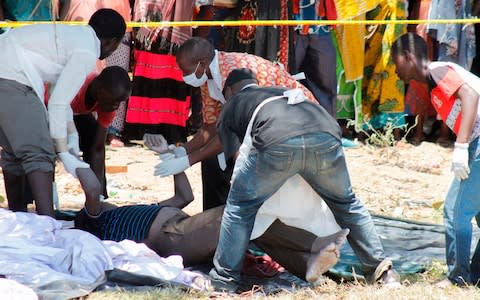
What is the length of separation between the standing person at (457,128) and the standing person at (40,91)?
1.71 meters

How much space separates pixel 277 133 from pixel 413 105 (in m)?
5.06

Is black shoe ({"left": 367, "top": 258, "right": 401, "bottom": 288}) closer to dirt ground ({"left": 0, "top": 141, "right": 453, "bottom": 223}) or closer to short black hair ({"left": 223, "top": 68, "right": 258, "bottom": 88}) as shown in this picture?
short black hair ({"left": 223, "top": 68, "right": 258, "bottom": 88})

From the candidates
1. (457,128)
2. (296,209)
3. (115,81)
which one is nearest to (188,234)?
(296,209)

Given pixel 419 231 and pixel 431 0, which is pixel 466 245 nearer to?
pixel 419 231

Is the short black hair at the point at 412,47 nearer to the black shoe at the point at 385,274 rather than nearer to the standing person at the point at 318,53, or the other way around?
the black shoe at the point at 385,274

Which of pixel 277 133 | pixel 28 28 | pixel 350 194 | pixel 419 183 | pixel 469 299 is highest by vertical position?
pixel 28 28

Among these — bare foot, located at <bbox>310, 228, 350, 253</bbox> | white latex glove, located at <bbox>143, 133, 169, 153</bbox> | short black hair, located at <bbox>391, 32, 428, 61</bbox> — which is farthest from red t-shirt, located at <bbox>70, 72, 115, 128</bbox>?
short black hair, located at <bbox>391, 32, 428, 61</bbox>

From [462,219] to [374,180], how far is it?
113 inches

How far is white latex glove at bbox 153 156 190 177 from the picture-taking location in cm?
534

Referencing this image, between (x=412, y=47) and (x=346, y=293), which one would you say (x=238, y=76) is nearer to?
(x=412, y=47)

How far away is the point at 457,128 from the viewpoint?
4.65m

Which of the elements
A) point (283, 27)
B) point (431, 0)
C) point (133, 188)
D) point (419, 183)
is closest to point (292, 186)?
point (133, 188)

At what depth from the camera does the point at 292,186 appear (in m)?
4.54

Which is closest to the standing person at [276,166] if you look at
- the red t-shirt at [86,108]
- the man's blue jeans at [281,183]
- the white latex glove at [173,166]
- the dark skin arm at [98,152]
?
the man's blue jeans at [281,183]
